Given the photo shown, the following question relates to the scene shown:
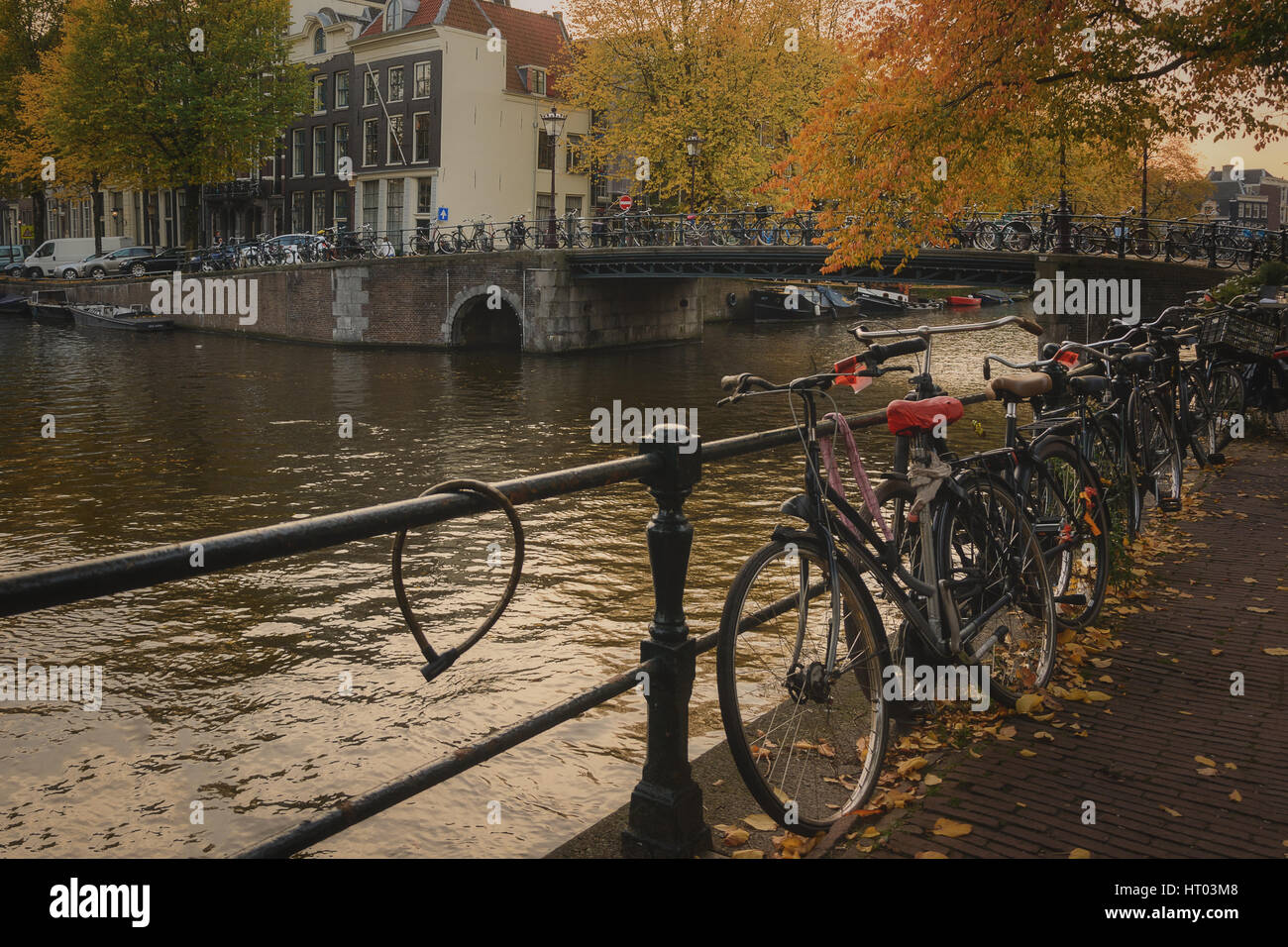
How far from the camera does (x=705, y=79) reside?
3650 cm

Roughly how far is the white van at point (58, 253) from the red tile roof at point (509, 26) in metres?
15.2

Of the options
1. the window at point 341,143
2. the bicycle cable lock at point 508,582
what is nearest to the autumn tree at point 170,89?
the window at point 341,143

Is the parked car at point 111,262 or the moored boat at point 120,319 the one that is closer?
the moored boat at point 120,319

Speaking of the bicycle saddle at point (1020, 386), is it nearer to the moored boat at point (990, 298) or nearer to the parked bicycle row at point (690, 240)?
the parked bicycle row at point (690, 240)

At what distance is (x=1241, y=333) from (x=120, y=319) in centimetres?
3661

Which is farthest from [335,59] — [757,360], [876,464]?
[876,464]

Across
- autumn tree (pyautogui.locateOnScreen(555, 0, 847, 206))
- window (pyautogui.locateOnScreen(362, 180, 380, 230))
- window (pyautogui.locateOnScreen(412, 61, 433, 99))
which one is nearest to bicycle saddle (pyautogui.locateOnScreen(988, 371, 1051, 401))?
autumn tree (pyautogui.locateOnScreen(555, 0, 847, 206))

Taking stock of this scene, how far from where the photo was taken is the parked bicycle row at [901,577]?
10.6ft

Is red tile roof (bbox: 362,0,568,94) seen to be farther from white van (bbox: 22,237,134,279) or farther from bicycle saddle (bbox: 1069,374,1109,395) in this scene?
bicycle saddle (bbox: 1069,374,1109,395)

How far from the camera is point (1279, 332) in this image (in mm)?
10641

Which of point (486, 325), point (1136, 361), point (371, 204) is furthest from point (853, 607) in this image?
point (371, 204)

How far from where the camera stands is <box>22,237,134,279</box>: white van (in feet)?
163
